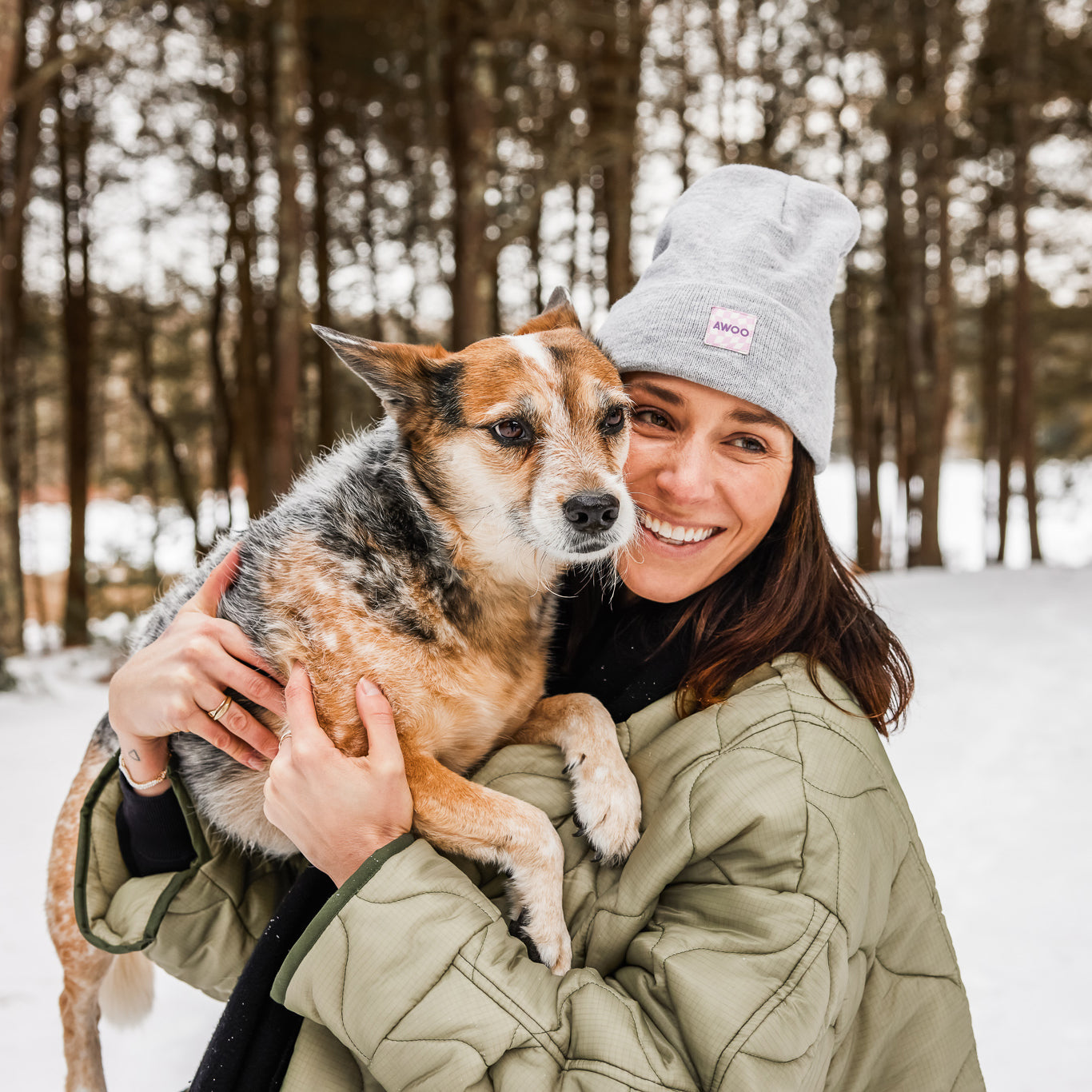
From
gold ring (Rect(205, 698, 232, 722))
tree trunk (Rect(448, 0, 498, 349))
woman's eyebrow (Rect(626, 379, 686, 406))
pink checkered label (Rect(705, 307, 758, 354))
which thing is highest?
tree trunk (Rect(448, 0, 498, 349))

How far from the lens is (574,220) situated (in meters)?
15.2

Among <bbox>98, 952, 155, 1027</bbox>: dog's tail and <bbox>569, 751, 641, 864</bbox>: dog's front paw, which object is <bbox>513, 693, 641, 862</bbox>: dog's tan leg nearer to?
<bbox>569, 751, 641, 864</bbox>: dog's front paw

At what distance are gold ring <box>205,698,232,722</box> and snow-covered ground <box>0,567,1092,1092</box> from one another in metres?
1.66

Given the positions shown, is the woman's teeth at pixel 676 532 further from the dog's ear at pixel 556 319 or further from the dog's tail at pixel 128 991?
the dog's tail at pixel 128 991

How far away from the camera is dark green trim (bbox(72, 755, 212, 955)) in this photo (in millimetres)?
1852

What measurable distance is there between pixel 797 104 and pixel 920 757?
10145 millimetres

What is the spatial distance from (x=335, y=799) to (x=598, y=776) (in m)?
0.52

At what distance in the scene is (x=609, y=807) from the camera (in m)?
1.73

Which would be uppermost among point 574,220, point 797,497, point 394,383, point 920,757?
point 574,220

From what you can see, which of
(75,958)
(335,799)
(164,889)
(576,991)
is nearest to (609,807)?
(576,991)

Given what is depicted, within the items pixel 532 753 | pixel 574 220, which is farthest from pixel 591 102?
pixel 532 753

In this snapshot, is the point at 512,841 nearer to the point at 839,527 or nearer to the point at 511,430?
the point at 511,430

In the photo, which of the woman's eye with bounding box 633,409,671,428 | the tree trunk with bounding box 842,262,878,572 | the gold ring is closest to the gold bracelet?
the gold ring

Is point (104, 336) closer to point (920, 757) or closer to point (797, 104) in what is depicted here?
point (797, 104)
